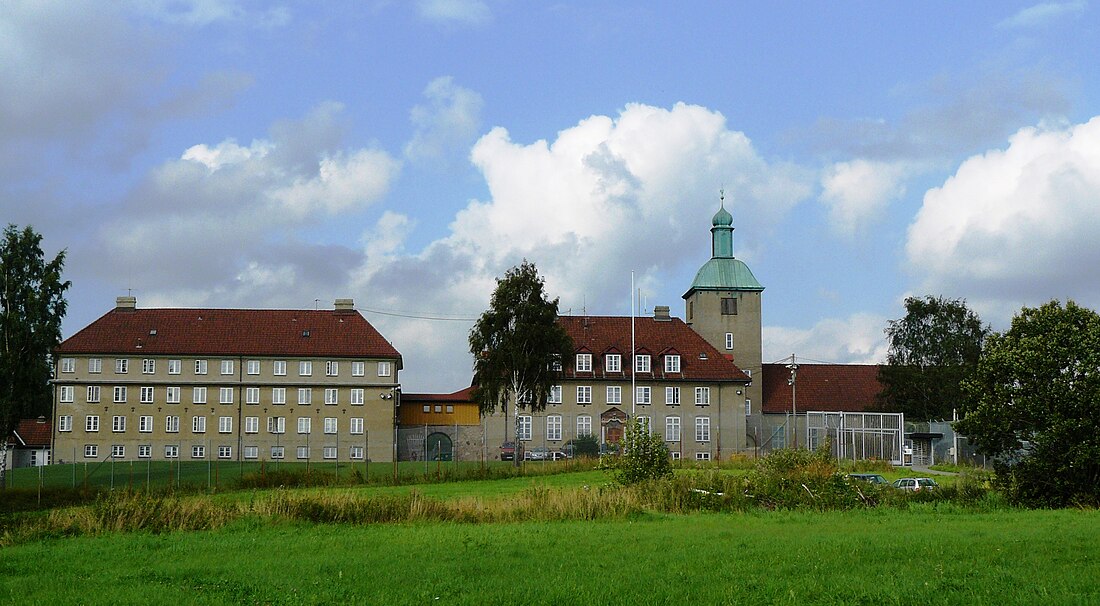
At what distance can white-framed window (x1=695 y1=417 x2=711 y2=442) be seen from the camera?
75.6 m

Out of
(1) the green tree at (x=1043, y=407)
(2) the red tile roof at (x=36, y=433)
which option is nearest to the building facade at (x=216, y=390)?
(2) the red tile roof at (x=36, y=433)

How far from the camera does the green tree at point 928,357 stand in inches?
3051

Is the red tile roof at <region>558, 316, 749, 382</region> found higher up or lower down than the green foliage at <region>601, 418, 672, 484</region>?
higher up

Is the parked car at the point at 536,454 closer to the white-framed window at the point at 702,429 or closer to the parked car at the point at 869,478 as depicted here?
the white-framed window at the point at 702,429

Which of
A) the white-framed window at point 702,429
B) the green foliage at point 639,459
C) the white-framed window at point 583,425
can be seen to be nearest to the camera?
the green foliage at point 639,459

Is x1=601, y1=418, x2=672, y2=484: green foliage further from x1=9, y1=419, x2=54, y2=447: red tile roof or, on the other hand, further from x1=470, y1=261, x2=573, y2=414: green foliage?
x1=9, y1=419, x2=54, y2=447: red tile roof

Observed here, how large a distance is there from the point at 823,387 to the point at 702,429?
16.8 m

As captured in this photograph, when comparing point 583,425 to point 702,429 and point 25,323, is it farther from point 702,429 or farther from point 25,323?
point 25,323

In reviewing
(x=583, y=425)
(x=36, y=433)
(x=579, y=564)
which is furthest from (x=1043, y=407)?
(x=36, y=433)

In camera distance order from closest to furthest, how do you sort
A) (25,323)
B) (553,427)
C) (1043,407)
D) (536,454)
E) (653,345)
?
(1043,407)
(25,323)
(536,454)
(553,427)
(653,345)

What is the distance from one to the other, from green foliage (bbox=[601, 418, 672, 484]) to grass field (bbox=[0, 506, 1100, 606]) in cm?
1046

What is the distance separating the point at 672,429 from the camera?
2975 inches

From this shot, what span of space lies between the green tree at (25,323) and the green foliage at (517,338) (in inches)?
815

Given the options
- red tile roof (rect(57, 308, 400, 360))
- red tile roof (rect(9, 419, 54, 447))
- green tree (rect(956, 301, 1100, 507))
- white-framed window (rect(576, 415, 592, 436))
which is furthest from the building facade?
green tree (rect(956, 301, 1100, 507))
